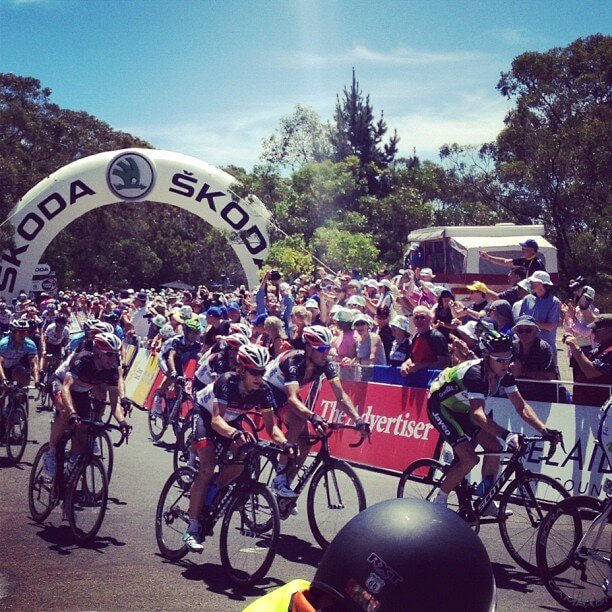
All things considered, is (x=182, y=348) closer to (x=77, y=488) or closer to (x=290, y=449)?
(x=77, y=488)

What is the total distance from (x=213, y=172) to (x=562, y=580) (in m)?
31.7

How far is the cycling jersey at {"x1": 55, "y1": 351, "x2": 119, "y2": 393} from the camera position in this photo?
856 centimetres

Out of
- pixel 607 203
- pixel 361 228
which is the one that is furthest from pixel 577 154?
pixel 361 228

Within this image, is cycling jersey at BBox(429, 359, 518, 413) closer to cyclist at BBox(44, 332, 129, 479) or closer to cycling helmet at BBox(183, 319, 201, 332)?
cyclist at BBox(44, 332, 129, 479)

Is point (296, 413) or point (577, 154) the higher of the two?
point (577, 154)

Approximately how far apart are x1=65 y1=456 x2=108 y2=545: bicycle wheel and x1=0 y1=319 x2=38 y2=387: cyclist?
15.5 feet

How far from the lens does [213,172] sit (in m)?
36.6

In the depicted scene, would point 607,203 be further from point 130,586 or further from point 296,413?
point 130,586

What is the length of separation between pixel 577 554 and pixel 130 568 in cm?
349

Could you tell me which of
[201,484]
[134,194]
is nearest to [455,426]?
[201,484]

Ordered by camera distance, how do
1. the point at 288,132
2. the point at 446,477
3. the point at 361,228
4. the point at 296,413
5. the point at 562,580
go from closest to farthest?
1. the point at 562,580
2. the point at 446,477
3. the point at 296,413
4. the point at 361,228
5. the point at 288,132

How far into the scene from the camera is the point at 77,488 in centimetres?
803

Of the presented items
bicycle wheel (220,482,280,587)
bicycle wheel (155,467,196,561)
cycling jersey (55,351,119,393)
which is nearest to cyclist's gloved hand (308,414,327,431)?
bicycle wheel (220,482,280,587)

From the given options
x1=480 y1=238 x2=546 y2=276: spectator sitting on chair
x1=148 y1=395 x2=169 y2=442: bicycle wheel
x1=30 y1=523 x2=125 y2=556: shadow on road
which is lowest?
x1=30 y1=523 x2=125 y2=556: shadow on road
